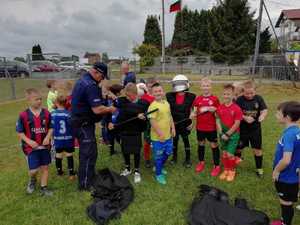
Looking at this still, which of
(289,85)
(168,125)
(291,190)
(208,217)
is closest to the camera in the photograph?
(291,190)

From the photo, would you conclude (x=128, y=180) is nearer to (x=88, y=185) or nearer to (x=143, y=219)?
(x=88, y=185)

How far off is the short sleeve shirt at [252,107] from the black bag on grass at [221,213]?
1489mm

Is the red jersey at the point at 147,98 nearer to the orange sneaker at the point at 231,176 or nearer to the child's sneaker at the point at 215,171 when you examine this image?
the child's sneaker at the point at 215,171

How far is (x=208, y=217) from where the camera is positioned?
12.3ft

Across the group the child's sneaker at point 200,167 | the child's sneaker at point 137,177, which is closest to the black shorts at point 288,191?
the child's sneaker at point 200,167

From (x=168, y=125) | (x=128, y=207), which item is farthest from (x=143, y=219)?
Answer: (x=168, y=125)

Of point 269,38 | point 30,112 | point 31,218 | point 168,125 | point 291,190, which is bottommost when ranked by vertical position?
point 31,218

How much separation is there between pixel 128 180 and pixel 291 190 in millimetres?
2475

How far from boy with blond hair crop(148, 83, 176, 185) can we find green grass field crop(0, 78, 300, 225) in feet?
1.15

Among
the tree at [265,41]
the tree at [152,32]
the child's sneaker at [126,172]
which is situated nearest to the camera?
the child's sneaker at [126,172]

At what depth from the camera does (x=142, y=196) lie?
15.3 ft

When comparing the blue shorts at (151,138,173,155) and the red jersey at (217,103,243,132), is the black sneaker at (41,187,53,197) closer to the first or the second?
the blue shorts at (151,138,173,155)

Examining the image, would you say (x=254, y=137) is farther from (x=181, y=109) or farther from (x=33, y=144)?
(x=33, y=144)

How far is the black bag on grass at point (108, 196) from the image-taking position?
4.06 meters
